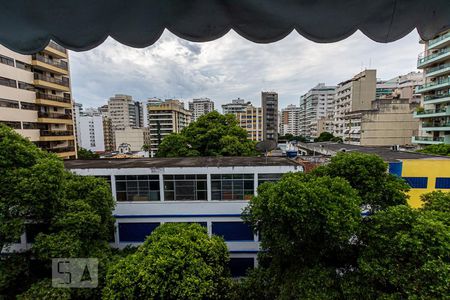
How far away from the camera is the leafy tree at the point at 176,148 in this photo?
1442 centimetres

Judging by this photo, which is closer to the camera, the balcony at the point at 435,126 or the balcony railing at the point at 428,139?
the balcony at the point at 435,126

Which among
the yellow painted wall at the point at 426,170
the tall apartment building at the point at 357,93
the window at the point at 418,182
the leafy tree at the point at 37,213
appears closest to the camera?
the leafy tree at the point at 37,213

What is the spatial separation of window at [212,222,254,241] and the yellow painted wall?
21.3ft

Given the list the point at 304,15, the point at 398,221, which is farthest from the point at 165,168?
the point at 304,15

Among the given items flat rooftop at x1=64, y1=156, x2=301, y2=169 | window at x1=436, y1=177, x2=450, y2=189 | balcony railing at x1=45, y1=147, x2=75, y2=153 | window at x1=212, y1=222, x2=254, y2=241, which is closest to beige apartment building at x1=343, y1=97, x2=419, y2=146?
window at x1=436, y1=177, x2=450, y2=189

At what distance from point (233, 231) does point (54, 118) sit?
57.7 feet

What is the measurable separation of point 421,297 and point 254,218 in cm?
258

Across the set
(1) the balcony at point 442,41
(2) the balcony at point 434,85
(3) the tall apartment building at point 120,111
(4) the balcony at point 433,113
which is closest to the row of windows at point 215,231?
(4) the balcony at point 433,113

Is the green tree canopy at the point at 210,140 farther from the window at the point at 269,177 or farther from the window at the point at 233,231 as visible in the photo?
the window at the point at 233,231

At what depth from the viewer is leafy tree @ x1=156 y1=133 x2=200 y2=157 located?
47.3 feet

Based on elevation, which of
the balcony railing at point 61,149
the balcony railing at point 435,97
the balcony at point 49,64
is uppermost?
the balcony at point 49,64

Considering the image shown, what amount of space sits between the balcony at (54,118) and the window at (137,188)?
1318 centimetres

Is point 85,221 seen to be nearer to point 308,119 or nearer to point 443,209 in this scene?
point 443,209

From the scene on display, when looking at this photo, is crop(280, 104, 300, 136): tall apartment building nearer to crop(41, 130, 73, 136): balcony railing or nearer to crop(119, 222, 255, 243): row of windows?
crop(41, 130, 73, 136): balcony railing
